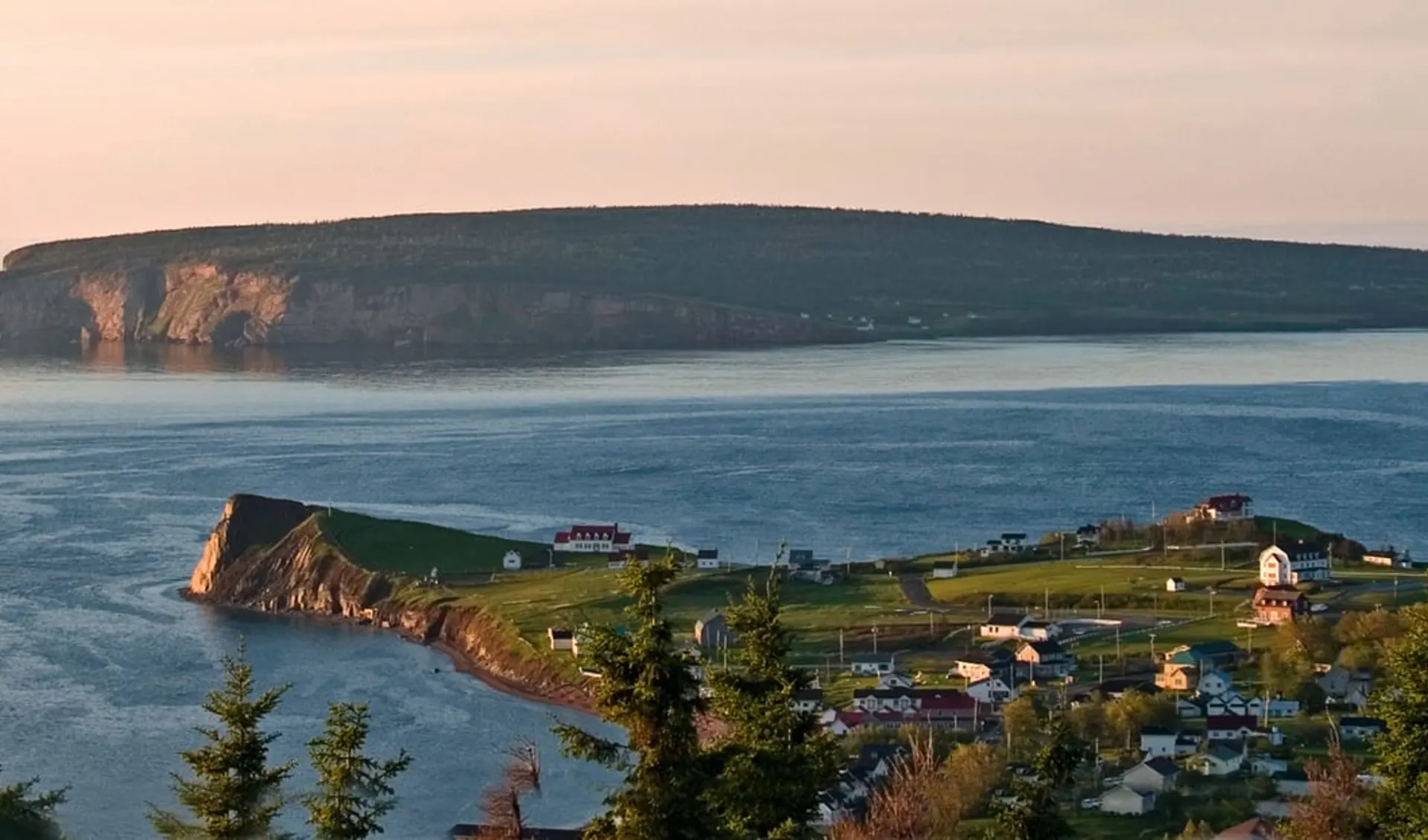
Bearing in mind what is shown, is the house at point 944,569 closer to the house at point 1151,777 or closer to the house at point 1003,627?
the house at point 1003,627

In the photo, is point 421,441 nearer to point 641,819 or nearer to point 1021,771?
point 1021,771

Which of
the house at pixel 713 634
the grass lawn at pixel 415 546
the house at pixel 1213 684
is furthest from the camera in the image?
the grass lawn at pixel 415 546

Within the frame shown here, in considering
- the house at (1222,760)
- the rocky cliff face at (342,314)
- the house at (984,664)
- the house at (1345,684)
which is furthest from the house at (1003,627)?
the rocky cliff face at (342,314)

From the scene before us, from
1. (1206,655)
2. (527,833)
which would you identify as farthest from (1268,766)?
(527,833)

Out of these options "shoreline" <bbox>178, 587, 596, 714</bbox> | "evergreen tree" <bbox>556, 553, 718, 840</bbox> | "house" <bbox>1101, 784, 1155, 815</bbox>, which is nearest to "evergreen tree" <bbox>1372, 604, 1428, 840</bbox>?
"evergreen tree" <bbox>556, 553, 718, 840</bbox>

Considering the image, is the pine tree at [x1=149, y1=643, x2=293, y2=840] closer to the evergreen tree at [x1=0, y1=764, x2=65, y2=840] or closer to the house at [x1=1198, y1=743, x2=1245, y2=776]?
the evergreen tree at [x1=0, y1=764, x2=65, y2=840]

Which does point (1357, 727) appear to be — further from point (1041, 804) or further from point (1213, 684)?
point (1041, 804)

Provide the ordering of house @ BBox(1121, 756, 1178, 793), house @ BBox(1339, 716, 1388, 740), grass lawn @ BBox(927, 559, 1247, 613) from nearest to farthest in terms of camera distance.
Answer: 1. house @ BBox(1121, 756, 1178, 793)
2. house @ BBox(1339, 716, 1388, 740)
3. grass lawn @ BBox(927, 559, 1247, 613)
